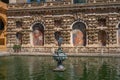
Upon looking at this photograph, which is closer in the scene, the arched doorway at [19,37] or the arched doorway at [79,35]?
the arched doorway at [79,35]

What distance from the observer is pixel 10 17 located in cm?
4431

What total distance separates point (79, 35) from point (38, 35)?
5.99m

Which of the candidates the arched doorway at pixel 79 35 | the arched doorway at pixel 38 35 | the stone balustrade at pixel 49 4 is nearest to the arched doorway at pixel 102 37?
the arched doorway at pixel 79 35

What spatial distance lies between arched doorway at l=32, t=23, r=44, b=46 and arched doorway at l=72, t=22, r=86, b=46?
184 inches

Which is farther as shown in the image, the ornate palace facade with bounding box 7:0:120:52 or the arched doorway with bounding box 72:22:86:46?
the arched doorway with bounding box 72:22:86:46

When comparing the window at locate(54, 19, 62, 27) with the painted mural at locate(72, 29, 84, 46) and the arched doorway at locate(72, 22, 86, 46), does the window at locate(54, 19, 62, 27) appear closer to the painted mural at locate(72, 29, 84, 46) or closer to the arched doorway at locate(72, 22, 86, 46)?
the arched doorway at locate(72, 22, 86, 46)

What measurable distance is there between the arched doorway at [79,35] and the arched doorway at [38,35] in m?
4.68

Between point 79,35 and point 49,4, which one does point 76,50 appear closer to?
point 79,35

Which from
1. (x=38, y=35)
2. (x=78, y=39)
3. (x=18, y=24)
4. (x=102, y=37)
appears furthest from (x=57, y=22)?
(x=102, y=37)

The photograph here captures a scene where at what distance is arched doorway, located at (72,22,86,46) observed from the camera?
40.6m

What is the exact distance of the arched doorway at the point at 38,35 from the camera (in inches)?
1673

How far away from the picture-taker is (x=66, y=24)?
41.2 metres

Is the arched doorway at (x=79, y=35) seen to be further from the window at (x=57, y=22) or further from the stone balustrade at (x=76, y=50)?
the window at (x=57, y=22)

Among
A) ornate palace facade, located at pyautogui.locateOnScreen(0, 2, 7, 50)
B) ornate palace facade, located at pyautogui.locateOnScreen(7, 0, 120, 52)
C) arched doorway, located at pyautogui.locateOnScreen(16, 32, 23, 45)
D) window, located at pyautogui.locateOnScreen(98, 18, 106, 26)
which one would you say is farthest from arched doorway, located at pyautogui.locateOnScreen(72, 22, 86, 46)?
ornate palace facade, located at pyautogui.locateOnScreen(0, 2, 7, 50)
